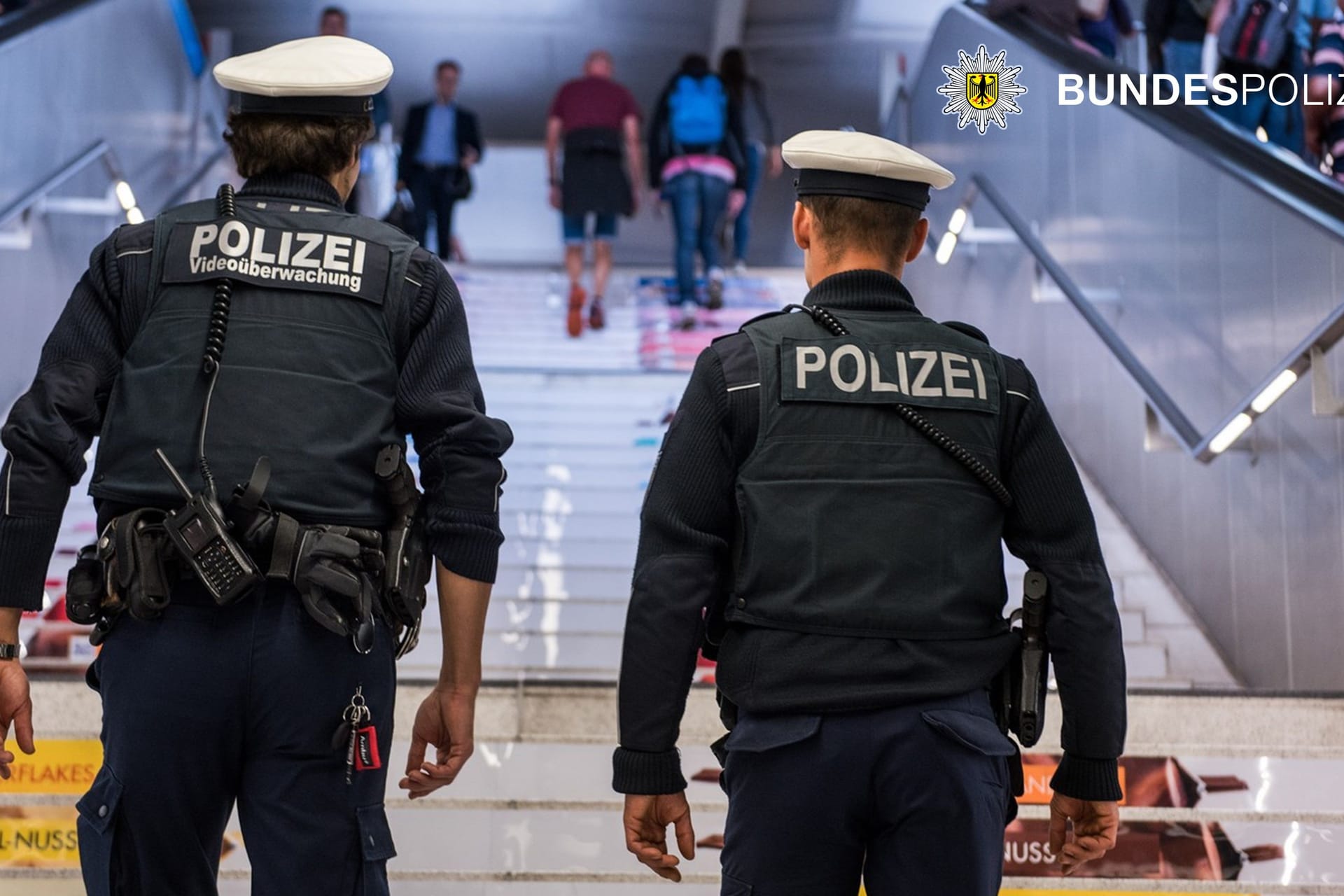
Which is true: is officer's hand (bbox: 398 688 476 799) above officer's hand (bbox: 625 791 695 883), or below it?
above

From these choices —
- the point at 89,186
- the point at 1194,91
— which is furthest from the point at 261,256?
the point at 1194,91

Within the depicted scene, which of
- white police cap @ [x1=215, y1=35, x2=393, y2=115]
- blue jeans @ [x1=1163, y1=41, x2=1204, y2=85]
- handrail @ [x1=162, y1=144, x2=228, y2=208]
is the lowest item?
handrail @ [x1=162, y1=144, x2=228, y2=208]

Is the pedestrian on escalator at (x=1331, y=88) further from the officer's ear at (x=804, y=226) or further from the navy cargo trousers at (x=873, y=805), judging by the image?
the navy cargo trousers at (x=873, y=805)

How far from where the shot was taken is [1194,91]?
7195 millimetres

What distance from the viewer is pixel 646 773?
2.01m

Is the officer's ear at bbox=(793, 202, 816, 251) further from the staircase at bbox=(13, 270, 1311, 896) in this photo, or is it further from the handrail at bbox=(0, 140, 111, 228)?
the handrail at bbox=(0, 140, 111, 228)

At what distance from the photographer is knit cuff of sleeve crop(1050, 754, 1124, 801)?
2084mm

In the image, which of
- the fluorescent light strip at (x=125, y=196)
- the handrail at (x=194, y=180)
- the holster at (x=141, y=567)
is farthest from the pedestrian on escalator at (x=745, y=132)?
the holster at (x=141, y=567)

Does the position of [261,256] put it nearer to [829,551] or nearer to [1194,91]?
[829,551]

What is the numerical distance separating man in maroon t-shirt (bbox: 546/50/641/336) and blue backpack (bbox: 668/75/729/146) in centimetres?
51

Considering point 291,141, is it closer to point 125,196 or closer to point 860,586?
point 860,586

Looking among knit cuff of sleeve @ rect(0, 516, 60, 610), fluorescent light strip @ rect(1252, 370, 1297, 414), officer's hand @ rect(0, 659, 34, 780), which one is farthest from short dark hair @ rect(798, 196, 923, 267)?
fluorescent light strip @ rect(1252, 370, 1297, 414)

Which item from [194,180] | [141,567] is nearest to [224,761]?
[141,567]

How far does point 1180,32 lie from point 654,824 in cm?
626
